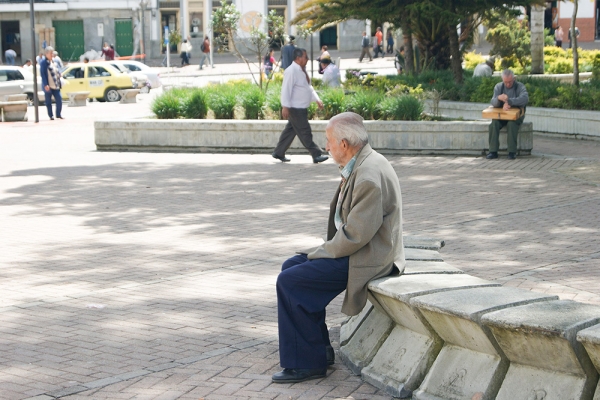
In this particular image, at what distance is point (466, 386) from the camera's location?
443cm

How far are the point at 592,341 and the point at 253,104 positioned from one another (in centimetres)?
1332

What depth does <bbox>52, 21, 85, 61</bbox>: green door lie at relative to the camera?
5272 cm

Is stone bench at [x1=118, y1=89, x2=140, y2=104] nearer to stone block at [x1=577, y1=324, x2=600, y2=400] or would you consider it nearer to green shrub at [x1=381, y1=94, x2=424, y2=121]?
green shrub at [x1=381, y1=94, x2=424, y2=121]

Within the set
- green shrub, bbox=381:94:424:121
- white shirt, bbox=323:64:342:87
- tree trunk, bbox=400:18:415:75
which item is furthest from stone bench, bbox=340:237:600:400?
tree trunk, bbox=400:18:415:75

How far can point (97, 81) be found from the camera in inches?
1221

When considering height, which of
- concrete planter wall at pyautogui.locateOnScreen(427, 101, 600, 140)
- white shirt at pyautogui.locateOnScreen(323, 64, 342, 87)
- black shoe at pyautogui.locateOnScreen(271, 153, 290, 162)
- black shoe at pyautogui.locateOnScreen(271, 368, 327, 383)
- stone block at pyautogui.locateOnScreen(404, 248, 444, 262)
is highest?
white shirt at pyautogui.locateOnScreen(323, 64, 342, 87)

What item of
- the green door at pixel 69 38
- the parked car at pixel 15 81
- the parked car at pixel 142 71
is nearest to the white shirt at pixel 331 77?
the parked car at pixel 15 81

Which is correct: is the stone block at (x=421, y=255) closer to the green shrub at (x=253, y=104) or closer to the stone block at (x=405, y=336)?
the stone block at (x=405, y=336)

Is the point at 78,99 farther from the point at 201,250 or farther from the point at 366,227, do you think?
the point at 366,227

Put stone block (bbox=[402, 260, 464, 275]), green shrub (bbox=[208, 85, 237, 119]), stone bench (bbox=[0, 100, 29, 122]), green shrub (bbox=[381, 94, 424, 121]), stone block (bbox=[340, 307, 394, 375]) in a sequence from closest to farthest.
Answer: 1. stone block (bbox=[340, 307, 394, 375])
2. stone block (bbox=[402, 260, 464, 275])
3. green shrub (bbox=[381, 94, 424, 121])
4. green shrub (bbox=[208, 85, 237, 119])
5. stone bench (bbox=[0, 100, 29, 122])

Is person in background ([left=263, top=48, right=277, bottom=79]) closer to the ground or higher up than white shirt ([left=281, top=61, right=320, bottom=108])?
higher up

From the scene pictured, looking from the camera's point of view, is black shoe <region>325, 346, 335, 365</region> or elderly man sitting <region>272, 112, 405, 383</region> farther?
black shoe <region>325, 346, 335, 365</region>

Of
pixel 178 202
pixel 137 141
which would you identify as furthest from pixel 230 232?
pixel 137 141

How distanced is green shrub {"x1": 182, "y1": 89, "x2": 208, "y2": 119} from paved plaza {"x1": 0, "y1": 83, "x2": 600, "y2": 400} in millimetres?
1680
